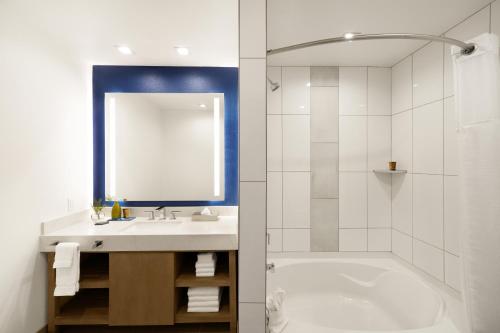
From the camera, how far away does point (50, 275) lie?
197 cm

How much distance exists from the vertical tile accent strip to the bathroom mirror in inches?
58.9

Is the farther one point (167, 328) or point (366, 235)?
point (366, 235)

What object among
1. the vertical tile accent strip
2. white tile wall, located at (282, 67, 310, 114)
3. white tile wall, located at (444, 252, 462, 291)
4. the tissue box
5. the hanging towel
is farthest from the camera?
white tile wall, located at (282, 67, 310, 114)

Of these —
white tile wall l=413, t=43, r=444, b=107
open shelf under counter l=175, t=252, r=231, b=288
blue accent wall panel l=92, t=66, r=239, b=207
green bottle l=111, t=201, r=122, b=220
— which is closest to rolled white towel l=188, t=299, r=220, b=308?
open shelf under counter l=175, t=252, r=231, b=288

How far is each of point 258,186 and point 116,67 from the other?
2.35 metres

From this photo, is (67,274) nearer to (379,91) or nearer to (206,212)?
(206,212)

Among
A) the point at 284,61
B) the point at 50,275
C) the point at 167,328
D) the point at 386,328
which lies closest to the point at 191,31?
the point at 284,61

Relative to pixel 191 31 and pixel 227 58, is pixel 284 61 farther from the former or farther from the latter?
pixel 191 31

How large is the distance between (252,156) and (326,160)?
159cm

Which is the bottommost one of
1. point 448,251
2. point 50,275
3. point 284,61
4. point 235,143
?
point 50,275

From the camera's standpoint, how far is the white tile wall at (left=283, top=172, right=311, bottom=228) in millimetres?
2555

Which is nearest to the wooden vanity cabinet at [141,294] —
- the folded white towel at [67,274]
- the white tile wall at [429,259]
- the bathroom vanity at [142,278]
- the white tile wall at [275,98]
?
the bathroom vanity at [142,278]

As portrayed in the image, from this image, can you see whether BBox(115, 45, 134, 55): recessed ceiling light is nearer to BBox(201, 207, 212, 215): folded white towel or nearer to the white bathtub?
BBox(201, 207, 212, 215): folded white towel

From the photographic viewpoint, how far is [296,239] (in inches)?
101
